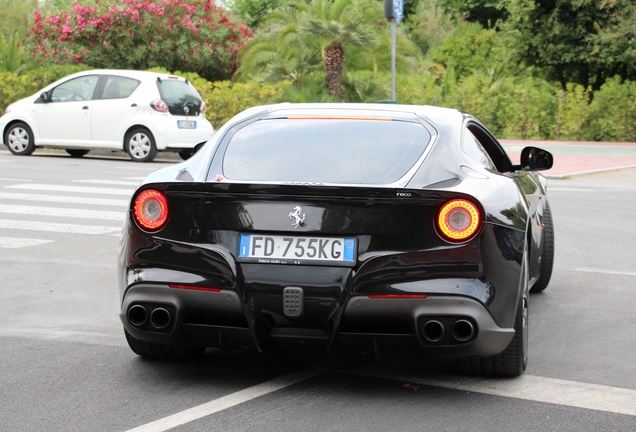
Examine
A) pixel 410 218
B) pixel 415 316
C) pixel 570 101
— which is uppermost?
pixel 410 218

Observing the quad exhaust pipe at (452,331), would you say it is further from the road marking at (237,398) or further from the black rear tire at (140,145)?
the black rear tire at (140,145)

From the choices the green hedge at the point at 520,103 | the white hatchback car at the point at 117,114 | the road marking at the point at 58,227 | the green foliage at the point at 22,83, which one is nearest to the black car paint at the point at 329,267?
the road marking at the point at 58,227

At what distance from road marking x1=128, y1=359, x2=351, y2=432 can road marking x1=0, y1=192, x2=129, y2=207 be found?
7.52 m

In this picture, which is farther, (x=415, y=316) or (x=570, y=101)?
(x=570, y=101)

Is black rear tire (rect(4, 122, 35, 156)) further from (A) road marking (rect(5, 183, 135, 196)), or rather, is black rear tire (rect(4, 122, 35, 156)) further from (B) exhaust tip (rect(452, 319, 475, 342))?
(B) exhaust tip (rect(452, 319, 475, 342))

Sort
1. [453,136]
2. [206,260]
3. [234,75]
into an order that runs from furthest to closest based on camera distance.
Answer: [234,75]
[453,136]
[206,260]

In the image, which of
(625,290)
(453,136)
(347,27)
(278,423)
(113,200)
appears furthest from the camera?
(347,27)

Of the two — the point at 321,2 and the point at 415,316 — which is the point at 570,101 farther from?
the point at 415,316

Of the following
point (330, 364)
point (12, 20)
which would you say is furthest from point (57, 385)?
point (12, 20)

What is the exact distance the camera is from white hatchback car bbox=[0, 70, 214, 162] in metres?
18.5

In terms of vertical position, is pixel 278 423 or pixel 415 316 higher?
pixel 415 316

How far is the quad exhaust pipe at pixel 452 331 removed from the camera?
427 cm

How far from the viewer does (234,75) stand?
104 feet

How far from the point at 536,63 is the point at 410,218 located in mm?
29393
